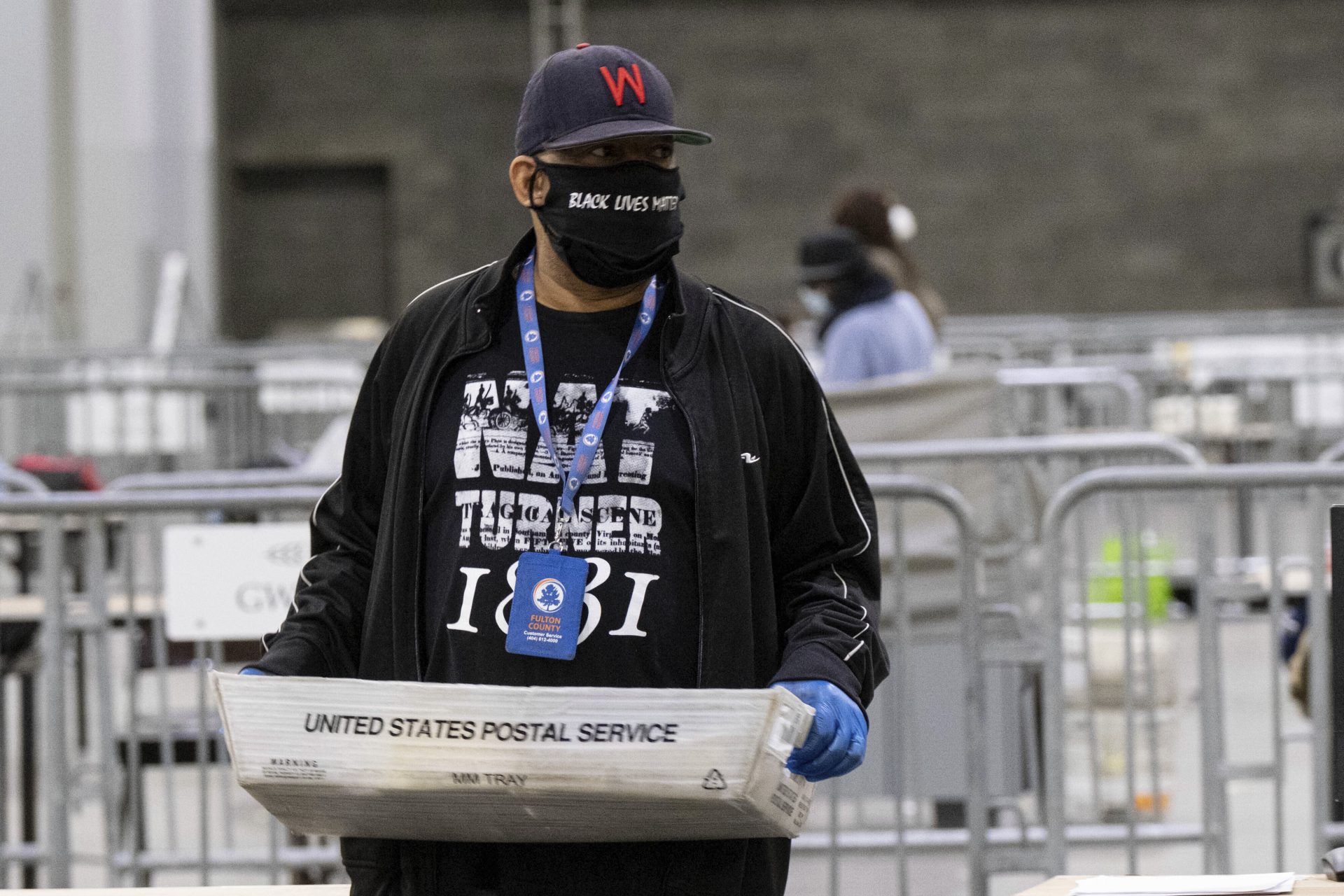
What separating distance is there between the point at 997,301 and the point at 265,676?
21747 millimetres

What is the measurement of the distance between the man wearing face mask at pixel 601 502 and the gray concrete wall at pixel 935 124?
2088cm

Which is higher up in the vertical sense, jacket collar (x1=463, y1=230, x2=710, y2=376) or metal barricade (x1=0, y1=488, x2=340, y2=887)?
jacket collar (x1=463, y1=230, x2=710, y2=376)

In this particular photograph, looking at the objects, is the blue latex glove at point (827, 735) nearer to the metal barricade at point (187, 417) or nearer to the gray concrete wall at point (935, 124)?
the metal barricade at point (187, 417)

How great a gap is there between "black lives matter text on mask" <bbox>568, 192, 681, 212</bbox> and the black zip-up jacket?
0.41 feet

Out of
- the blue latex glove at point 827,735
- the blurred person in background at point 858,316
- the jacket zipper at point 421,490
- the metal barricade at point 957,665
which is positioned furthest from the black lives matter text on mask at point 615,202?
the blurred person in background at point 858,316

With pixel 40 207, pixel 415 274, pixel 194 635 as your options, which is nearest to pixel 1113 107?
pixel 415 274

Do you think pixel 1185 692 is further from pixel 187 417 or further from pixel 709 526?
pixel 709 526

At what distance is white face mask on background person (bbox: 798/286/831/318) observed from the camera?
6682 mm

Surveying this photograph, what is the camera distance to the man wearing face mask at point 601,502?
2.41 m

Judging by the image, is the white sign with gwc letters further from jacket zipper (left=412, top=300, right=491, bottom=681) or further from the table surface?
the table surface

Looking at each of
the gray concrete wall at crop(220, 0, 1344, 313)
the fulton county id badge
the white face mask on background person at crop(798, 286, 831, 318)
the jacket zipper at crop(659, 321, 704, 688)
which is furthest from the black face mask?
the gray concrete wall at crop(220, 0, 1344, 313)

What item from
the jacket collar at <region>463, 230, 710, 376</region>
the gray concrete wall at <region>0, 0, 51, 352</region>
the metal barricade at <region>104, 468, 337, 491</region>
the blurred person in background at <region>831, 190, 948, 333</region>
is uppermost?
the gray concrete wall at <region>0, 0, 51, 352</region>

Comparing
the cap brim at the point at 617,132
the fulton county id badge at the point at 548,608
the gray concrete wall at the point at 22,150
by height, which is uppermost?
the gray concrete wall at the point at 22,150

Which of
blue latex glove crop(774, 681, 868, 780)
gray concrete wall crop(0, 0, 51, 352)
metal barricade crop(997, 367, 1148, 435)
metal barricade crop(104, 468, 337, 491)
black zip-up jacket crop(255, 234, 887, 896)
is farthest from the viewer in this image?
gray concrete wall crop(0, 0, 51, 352)
